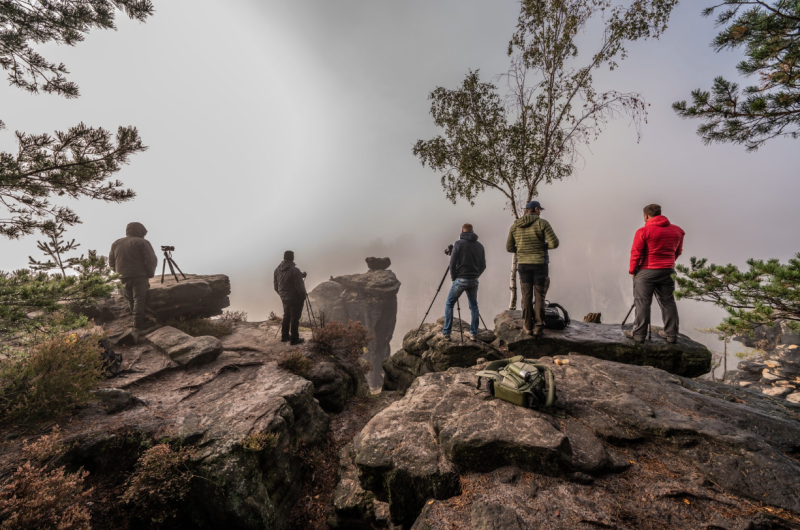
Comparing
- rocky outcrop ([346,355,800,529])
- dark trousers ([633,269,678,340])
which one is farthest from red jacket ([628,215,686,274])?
rocky outcrop ([346,355,800,529])

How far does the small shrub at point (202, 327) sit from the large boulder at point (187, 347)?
1.53 meters

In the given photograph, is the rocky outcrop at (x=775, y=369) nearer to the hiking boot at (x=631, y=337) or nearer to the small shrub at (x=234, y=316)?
the hiking boot at (x=631, y=337)

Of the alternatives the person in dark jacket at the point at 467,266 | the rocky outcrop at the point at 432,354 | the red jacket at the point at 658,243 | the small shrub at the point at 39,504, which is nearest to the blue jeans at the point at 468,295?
Answer: the person in dark jacket at the point at 467,266

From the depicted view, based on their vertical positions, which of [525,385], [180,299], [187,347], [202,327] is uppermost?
[180,299]

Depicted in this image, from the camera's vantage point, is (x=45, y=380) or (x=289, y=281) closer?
(x=45, y=380)

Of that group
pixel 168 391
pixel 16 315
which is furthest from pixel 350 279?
pixel 16 315

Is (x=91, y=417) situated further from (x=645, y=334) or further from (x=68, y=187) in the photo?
(x=645, y=334)

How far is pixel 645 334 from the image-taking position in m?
6.99

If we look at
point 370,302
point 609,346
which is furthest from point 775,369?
point 370,302

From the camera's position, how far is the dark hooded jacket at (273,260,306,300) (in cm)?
991

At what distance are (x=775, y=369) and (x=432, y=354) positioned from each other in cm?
2768

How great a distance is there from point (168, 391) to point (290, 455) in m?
3.92

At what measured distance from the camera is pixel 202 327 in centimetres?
1129

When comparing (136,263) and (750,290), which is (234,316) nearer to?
(136,263)
